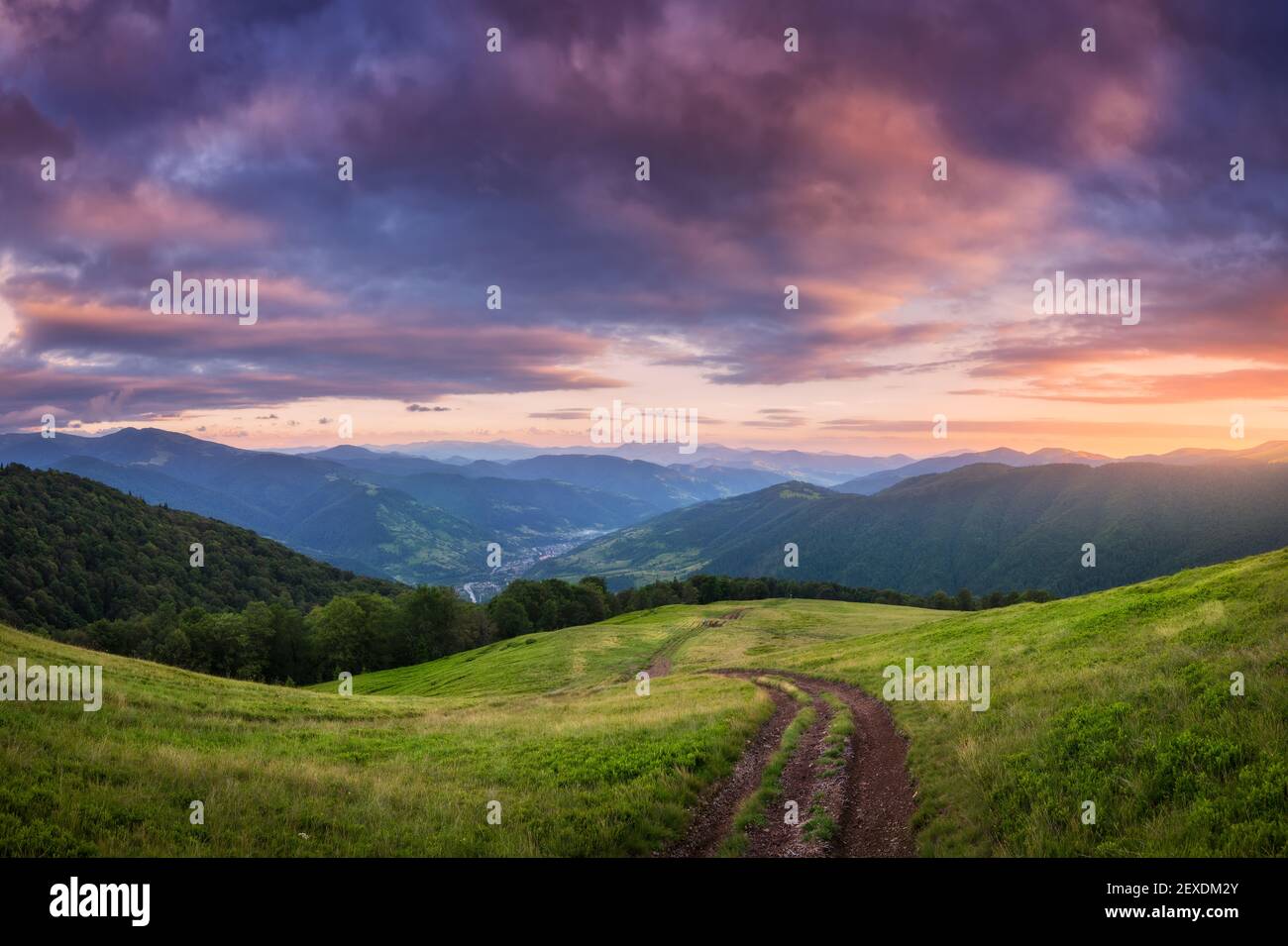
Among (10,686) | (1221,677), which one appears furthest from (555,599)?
(1221,677)

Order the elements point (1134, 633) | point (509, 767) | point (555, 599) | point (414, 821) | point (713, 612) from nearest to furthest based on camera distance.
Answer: point (414, 821), point (509, 767), point (1134, 633), point (713, 612), point (555, 599)

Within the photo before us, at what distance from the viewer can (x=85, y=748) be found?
12.6 m

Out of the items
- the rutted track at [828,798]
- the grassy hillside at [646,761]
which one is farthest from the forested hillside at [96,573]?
the rutted track at [828,798]

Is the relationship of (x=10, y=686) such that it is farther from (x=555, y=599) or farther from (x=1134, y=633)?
(x=555, y=599)

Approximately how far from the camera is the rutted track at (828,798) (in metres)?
11.8

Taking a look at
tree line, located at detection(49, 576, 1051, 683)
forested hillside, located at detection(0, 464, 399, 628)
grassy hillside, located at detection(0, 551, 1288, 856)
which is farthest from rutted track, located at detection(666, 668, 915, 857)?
forested hillside, located at detection(0, 464, 399, 628)

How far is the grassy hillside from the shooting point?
9.70m

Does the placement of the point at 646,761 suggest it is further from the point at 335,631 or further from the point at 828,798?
the point at 335,631

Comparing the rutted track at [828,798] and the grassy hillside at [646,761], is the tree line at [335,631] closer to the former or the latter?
the grassy hillside at [646,761]

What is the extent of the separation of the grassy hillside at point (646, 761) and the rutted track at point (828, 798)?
56cm

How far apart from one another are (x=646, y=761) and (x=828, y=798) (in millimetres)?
4897

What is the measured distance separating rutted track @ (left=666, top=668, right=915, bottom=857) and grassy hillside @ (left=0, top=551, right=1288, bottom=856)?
562 mm
